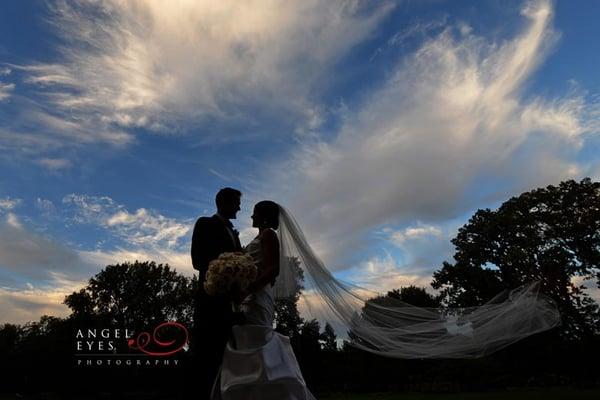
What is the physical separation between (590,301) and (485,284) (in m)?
6.25

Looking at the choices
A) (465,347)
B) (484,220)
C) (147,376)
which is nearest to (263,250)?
Result: (465,347)

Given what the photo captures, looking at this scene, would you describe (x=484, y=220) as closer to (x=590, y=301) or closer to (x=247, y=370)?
(x=590, y=301)

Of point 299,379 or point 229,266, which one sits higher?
point 229,266

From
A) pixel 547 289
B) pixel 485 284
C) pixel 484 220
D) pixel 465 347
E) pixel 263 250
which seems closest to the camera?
pixel 263 250

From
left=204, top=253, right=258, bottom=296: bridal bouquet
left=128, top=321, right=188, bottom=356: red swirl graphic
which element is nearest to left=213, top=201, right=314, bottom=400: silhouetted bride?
left=204, top=253, right=258, bottom=296: bridal bouquet

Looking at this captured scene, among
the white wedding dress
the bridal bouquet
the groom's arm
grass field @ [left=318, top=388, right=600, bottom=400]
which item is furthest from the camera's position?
grass field @ [left=318, top=388, right=600, bottom=400]

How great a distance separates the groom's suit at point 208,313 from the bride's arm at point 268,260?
430mm

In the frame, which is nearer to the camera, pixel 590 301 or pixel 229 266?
pixel 229 266

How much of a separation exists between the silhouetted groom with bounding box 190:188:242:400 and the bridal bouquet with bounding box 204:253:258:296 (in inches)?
9.4

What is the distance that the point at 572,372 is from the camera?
28453 mm

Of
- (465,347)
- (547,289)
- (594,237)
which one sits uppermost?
(594,237)

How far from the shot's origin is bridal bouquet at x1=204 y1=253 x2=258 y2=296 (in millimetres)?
4438

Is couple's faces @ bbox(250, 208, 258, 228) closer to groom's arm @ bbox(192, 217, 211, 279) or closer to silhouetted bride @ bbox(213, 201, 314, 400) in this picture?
silhouetted bride @ bbox(213, 201, 314, 400)

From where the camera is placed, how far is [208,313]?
4.72 m
